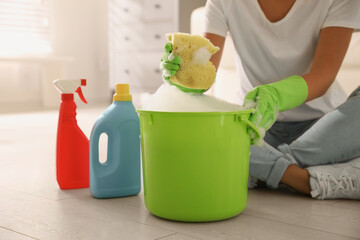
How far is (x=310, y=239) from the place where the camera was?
74 cm

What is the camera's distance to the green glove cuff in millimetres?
936

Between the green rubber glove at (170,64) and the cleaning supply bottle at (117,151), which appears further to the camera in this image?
the cleaning supply bottle at (117,151)

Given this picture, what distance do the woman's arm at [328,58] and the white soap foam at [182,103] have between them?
281 mm

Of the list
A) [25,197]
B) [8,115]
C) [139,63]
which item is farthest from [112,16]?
[25,197]

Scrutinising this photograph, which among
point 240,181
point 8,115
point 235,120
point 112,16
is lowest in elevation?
point 8,115

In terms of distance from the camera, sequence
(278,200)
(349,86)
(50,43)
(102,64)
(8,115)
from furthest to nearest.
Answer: (102,64)
(50,43)
(8,115)
(349,86)
(278,200)

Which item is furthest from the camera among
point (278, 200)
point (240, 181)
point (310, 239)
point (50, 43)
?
point (50, 43)

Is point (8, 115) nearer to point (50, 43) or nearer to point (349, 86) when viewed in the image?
point (50, 43)

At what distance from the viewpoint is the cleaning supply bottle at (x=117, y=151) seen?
0.98 m

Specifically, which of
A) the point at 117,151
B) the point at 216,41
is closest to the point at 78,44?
the point at 216,41

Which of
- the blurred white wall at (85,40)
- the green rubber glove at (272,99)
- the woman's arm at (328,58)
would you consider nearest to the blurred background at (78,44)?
the blurred white wall at (85,40)

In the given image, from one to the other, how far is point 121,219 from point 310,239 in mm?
345

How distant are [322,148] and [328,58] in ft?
0.69

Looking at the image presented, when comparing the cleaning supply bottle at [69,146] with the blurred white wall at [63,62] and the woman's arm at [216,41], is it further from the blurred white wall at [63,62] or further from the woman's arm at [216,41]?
the blurred white wall at [63,62]
